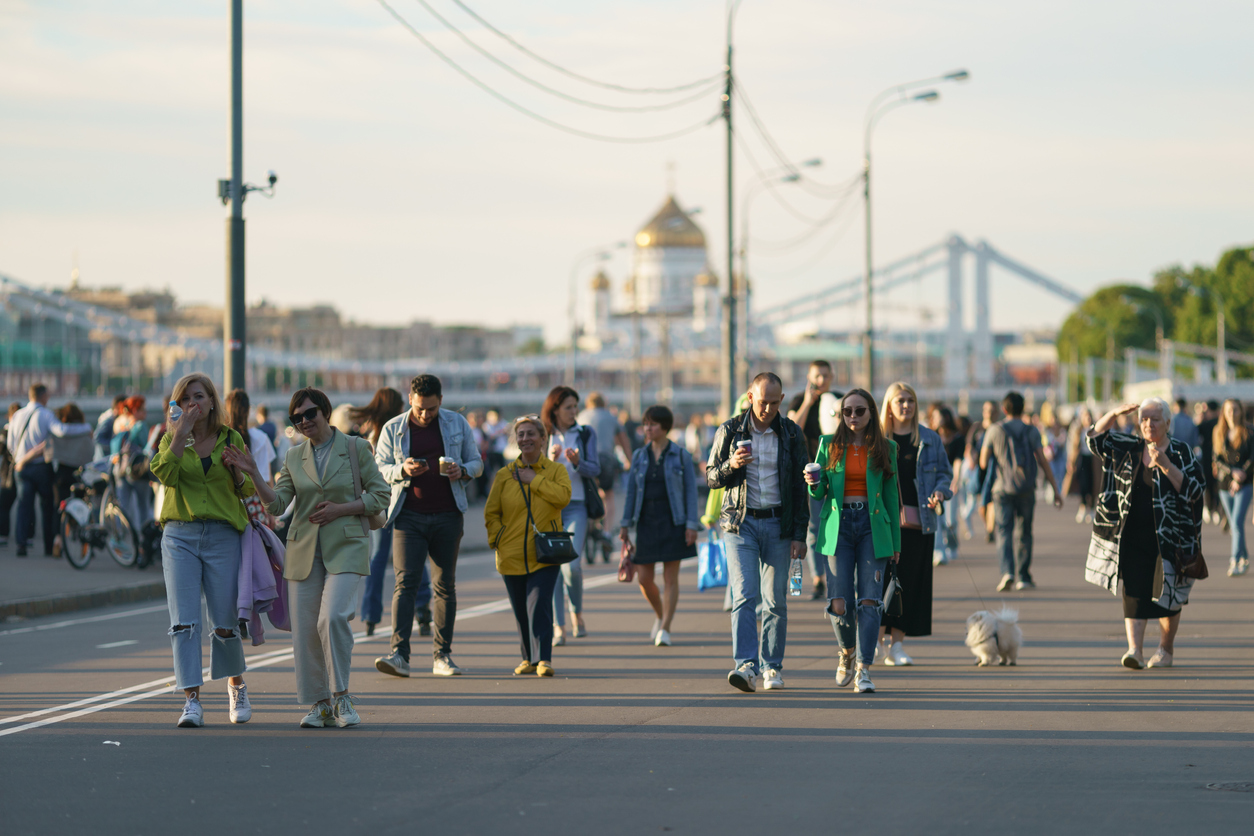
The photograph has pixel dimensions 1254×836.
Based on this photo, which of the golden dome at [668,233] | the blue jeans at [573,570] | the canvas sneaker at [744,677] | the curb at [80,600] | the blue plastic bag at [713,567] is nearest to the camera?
the canvas sneaker at [744,677]

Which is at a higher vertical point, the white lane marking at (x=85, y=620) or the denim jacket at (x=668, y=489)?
the denim jacket at (x=668, y=489)

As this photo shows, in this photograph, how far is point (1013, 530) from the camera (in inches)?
584

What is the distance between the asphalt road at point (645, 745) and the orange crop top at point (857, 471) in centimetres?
111

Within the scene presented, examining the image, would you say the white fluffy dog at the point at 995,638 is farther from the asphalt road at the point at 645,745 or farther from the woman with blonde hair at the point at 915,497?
the woman with blonde hair at the point at 915,497

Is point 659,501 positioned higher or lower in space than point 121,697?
higher

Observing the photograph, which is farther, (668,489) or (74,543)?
(74,543)

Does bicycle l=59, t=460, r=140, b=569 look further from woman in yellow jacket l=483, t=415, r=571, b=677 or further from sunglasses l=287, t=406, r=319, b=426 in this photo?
sunglasses l=287, t=406, r=319, b=426

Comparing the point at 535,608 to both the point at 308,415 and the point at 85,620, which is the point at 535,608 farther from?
the point at 85,620

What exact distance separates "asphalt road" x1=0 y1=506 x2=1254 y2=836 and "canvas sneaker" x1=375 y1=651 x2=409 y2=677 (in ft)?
0.33

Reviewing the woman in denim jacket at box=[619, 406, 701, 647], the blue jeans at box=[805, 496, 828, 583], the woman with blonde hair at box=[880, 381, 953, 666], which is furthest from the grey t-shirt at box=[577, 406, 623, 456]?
the woman with blonde hair at box=[880, 381, 953, 666]

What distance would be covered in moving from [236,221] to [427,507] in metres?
Result: 7.09

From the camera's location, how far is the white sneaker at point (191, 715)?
7.75m

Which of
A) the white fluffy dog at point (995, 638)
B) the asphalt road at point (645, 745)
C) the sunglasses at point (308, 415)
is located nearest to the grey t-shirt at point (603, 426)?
the asphalt road at point (645, 745)

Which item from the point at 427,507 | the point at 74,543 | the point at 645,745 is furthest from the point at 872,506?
the point at 74,543
